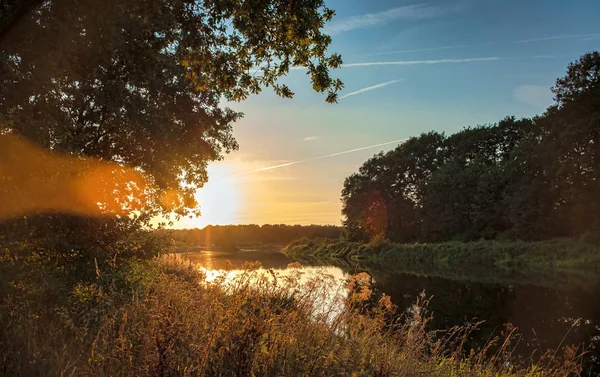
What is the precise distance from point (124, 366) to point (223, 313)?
1603mm

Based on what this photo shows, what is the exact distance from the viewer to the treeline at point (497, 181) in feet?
112

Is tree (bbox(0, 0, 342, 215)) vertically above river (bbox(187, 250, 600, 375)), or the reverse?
tree (bbox(0, 0, 342, 215))

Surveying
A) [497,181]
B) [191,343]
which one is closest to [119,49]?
[191,343]

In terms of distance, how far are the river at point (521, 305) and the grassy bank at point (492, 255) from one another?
6618 mm

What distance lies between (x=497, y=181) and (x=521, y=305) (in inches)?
1261

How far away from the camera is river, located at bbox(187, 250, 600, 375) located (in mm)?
10711

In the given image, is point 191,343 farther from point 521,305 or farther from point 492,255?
point 492,255

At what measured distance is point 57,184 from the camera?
344 inches

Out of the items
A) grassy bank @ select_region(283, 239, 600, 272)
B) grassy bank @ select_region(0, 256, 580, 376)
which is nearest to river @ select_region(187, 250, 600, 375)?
grassy bank @ select_region(0, 256, 580, 376)

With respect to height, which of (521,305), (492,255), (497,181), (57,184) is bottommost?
(492,255)

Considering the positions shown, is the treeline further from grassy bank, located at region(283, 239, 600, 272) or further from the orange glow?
the orange glow

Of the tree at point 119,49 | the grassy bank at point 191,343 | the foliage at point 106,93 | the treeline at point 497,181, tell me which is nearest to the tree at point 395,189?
the treeline at point 497,181

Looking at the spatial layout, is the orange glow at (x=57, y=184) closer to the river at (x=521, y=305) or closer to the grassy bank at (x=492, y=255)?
the river at (x=521, y=305)

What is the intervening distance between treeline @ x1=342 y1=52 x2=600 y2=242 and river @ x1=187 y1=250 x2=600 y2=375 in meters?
13.4
